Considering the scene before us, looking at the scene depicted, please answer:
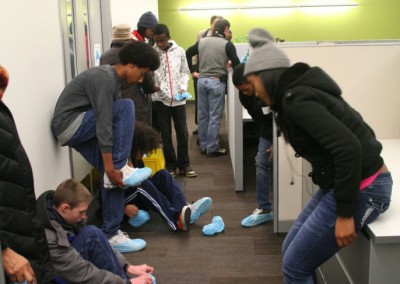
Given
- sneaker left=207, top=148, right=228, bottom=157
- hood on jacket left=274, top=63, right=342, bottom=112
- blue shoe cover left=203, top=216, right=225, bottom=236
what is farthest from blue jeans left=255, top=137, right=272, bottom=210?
sneaker left=207, top=148, right=228, bottom=157

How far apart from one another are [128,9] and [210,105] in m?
1.98

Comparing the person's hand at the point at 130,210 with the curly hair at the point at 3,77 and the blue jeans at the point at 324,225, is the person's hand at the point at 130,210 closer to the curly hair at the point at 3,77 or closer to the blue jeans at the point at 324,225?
the blue jeans at the point at 324,225

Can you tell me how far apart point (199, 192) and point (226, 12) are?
5.55m

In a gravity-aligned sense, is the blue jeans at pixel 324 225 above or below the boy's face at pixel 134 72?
below

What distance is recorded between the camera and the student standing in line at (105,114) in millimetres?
2359

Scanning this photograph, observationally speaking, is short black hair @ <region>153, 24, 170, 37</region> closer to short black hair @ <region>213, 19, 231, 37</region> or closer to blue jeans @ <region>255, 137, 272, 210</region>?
short black hair @ <region>213, 19, 231, 37</region>

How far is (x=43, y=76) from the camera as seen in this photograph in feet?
7.77

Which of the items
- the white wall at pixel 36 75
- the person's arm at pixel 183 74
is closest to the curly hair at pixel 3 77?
the white wall at pixel 36 75

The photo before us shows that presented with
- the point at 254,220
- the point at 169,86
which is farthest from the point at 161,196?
the point at 169,86

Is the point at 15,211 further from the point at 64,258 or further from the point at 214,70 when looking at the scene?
the point at 214,70

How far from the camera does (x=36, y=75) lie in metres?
2.26

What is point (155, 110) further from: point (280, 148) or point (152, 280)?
point (152, 280)

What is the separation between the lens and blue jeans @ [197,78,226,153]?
440 cm

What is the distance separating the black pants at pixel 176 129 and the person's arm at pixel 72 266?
2.19m
